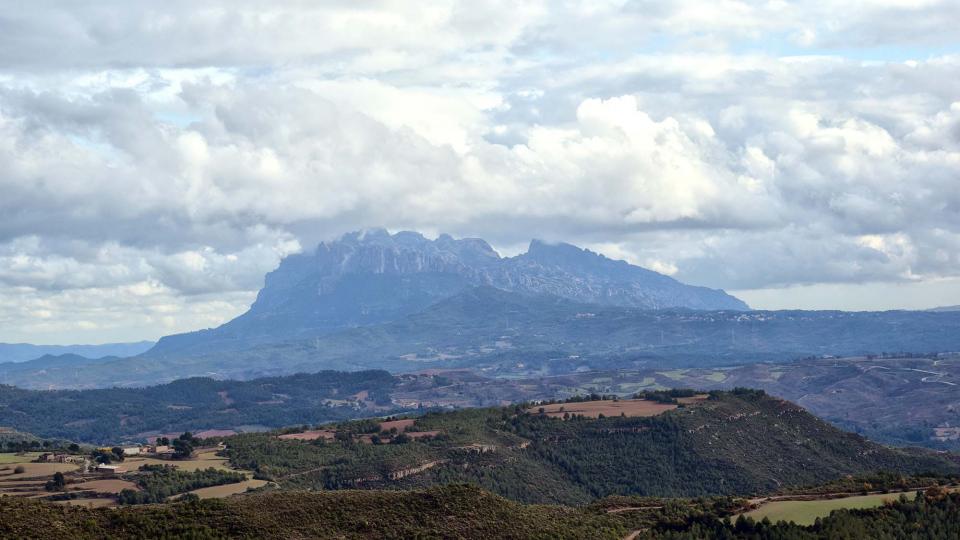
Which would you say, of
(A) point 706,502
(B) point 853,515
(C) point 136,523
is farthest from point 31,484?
(B) point 853,515

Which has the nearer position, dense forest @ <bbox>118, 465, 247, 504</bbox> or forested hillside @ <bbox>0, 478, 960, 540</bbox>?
forested hillside @ <bbox>0, 478, 960, 540</bbox>

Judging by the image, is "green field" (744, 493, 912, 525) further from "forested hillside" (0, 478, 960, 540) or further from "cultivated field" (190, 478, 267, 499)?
"cultivated field" (190, 478, 267, 499)

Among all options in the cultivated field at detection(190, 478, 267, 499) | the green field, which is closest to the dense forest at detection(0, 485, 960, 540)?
the green field

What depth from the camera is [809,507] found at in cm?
12131

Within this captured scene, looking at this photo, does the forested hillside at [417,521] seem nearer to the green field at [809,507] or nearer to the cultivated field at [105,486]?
the green field at [809,507]

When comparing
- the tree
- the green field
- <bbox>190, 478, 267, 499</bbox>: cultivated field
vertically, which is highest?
the tree

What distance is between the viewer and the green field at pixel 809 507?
380ft

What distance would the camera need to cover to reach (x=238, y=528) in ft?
331

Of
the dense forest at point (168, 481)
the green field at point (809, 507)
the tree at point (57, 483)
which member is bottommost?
the green field at point (809, 507)

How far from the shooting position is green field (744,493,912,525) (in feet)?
380

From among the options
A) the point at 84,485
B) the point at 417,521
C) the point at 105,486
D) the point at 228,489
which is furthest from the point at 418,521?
the point at 84,485

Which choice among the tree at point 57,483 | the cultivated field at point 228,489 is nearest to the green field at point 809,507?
the cultivated field at point 228,489

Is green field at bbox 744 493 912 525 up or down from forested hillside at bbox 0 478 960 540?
down

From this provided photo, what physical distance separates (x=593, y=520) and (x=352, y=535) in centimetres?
2891
